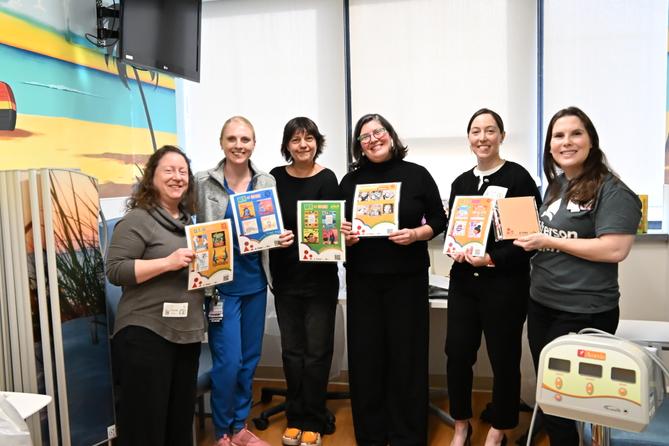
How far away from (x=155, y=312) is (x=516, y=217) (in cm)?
138

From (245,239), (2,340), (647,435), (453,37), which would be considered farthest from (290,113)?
(647,435)

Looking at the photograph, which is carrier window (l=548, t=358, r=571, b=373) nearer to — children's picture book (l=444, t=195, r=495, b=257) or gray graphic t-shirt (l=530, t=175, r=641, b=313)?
gray graphic t-shirt (l=530, t=175, r=641, b=313)

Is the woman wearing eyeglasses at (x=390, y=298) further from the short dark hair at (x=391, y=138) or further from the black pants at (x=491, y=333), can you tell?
the black pants at (x=491, y=333)

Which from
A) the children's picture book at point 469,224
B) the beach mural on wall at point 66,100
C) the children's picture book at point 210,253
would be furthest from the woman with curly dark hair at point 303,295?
the beach mural on wall at point 66,100

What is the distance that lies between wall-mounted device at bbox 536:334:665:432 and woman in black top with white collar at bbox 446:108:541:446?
844 millimetres

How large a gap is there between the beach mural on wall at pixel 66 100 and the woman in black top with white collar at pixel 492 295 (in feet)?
6.12

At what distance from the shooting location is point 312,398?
2633 mm

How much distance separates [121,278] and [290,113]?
2241 mm

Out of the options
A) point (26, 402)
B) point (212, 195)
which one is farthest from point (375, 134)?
point (26, 402)

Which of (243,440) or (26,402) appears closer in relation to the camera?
(26,402)

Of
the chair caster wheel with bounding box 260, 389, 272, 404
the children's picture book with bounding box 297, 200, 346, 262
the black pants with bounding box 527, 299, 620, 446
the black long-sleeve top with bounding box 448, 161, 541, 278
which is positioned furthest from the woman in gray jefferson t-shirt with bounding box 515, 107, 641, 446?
the chair caster wheel with bounding box 260, 389, 272, 404

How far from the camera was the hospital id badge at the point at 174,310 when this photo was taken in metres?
1.94

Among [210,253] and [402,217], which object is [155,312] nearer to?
[210,253]

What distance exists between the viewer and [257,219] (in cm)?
236
